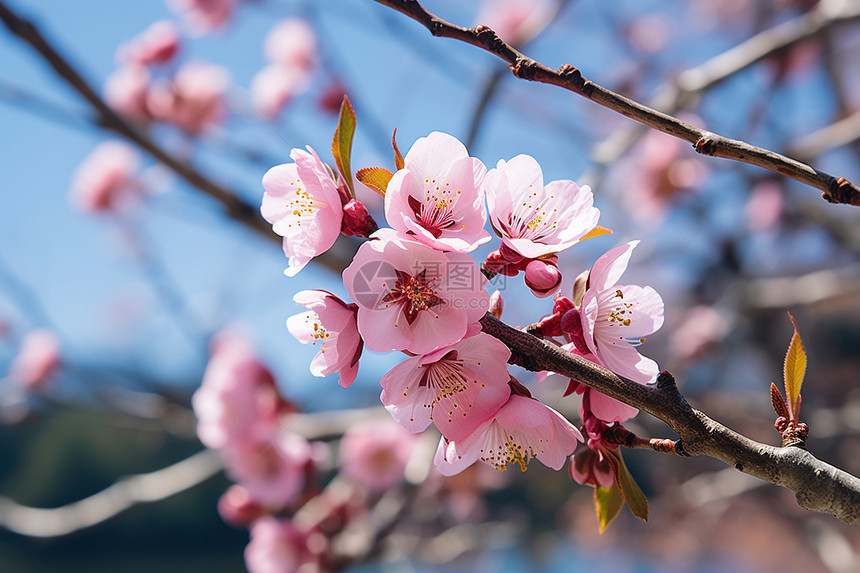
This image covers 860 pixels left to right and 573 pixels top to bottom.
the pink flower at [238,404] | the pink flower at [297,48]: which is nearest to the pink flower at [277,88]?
the pink flower at [297,48]

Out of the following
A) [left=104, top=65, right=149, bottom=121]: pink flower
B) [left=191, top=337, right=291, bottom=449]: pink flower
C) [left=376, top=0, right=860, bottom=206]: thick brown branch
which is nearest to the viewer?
[left=376, top=0, right=860, bottom=206]: thick brown branch

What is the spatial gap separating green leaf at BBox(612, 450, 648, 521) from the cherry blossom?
9 cm

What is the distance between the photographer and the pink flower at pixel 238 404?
1197 millimetres

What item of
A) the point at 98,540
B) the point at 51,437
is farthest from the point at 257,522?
the point at 98,540

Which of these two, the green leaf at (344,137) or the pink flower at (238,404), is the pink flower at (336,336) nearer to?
the green leaf at (344,137)

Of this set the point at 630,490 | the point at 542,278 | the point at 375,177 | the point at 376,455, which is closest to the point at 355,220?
the point at 375,177

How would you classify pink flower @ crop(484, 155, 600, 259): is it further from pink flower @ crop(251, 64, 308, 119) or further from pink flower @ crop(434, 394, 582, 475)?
pink flower @ crop(251, 64, 308, 119)

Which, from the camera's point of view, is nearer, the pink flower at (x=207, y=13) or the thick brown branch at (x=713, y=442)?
the thick brown branch at (x=713, y=442)

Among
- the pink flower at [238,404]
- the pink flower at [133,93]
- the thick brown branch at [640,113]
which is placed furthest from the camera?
the pink flower at [133,93]

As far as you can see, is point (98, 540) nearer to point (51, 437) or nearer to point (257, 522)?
point (51, 437)

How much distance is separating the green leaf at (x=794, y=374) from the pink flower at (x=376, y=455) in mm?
1418

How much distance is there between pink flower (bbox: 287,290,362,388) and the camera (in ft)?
1.25

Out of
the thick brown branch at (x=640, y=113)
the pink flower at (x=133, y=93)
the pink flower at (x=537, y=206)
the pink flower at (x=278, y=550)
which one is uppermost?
the thick brown branch at (x=640, y=113)

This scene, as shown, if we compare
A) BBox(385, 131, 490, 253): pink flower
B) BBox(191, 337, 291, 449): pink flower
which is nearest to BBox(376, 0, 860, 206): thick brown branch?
BBox(385, 131, 490, 253): pink flower
